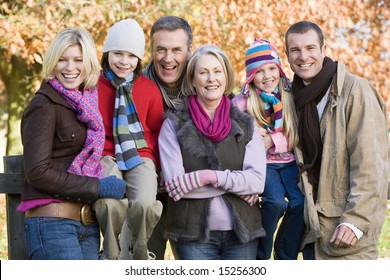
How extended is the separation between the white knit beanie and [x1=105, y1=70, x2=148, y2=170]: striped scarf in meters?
0.19

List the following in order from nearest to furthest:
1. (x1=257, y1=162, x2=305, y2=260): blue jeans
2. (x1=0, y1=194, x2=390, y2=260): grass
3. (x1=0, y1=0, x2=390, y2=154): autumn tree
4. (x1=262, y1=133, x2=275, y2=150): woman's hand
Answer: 1. (x1=257, y1=162, x2=305, y2=260): blue jeans
2. (x1=262, y1=133, x2=275, y2=150): woman's hand
3. (x1=0, y1=194, x2=390, y2=260): grass
4. (x1=0, y1=0, x2=390, y2=154): autumn tree

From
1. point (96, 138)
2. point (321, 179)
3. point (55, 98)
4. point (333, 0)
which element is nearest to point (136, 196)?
point (96, 138)

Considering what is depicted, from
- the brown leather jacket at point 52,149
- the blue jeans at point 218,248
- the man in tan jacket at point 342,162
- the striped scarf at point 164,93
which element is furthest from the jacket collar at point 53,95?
the man in tan jacket at point 342,162

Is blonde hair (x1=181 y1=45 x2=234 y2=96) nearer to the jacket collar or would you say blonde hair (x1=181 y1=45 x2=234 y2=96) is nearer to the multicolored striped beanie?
the multicolored striped beanie

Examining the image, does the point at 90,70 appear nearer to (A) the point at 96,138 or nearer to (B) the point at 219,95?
(A) the point at 96,138

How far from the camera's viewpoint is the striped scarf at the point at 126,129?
3.89 m

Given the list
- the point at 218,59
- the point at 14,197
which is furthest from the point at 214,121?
the point at 14,197

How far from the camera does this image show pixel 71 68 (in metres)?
3.75

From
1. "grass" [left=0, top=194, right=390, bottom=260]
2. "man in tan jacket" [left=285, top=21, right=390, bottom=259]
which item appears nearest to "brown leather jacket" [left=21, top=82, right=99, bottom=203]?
"man in tan jacket" [left=285, top=21, right=390, bottom=259]

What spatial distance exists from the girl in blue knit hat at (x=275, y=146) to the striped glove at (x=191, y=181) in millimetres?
428

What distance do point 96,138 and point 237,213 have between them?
2.94ft

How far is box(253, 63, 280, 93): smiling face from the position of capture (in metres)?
4.21

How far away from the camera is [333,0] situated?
9.32 m

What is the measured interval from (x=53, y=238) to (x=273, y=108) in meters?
1.52
